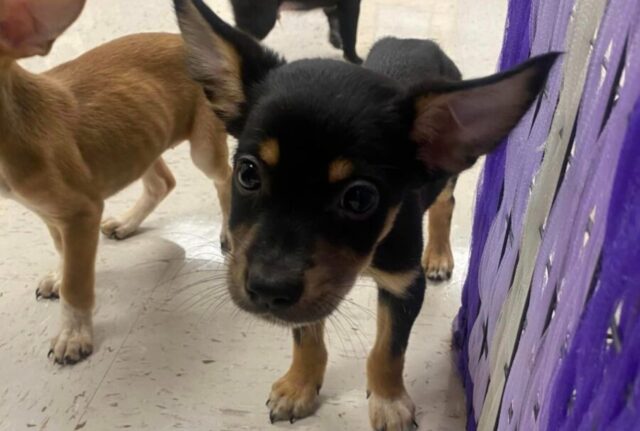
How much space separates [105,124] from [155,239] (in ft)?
1.98

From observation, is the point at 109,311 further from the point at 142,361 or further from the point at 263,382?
the point at 263,382

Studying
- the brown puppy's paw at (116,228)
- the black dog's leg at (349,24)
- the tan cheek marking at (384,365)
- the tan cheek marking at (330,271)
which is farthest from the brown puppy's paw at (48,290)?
the black dog's leg at (349,24)

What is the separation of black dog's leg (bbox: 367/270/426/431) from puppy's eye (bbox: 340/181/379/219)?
12.7 inches

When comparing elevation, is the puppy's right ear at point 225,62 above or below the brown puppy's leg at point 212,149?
above

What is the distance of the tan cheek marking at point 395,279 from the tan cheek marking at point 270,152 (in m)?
0.41

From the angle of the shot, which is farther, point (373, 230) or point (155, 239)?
point (155, 239)

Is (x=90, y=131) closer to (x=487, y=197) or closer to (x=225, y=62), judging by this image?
(x=225, y=62)

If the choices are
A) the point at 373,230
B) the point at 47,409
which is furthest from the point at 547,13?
the point at 47,409

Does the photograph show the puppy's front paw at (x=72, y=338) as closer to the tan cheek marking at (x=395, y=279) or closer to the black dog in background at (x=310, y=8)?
the tan cheek marking at (x=395, y=279)

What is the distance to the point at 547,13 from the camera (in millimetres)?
1234

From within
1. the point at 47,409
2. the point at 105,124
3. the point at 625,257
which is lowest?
the point at 47,409

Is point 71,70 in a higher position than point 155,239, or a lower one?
higher

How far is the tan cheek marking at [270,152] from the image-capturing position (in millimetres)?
1231

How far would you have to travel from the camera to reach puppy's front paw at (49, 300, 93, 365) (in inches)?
79.7
